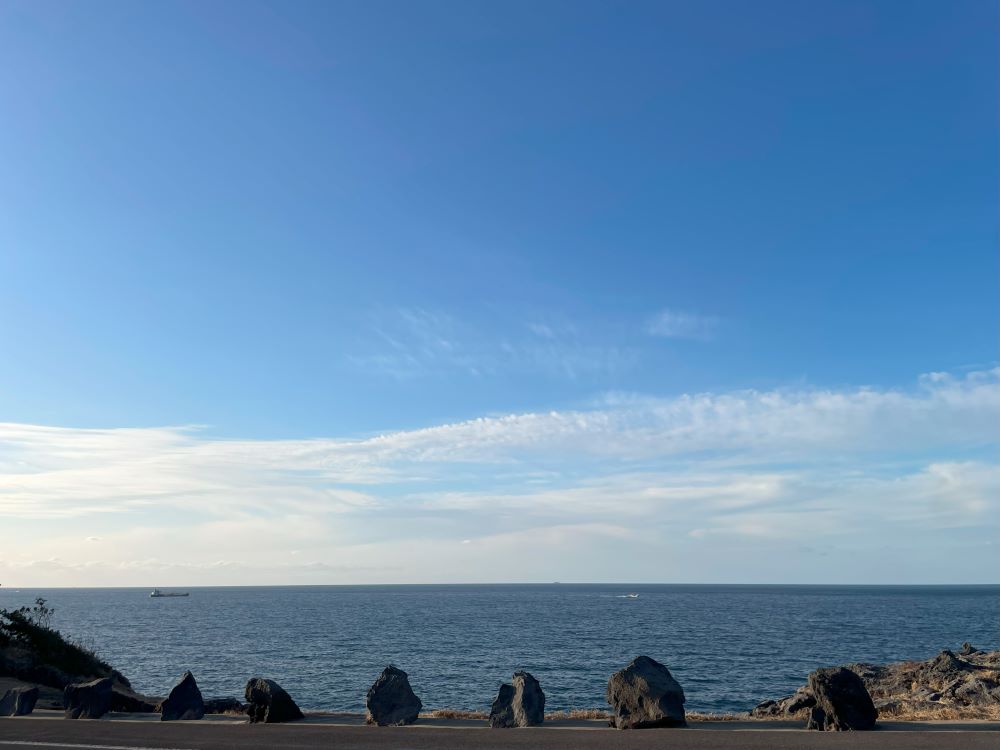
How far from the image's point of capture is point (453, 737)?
54.2ft

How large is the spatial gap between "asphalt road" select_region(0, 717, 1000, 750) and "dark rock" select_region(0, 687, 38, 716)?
97.6 inches

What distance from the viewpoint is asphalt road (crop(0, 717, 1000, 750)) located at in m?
14.6

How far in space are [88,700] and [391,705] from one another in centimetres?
904

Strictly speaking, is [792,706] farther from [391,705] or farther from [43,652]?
[43,652]

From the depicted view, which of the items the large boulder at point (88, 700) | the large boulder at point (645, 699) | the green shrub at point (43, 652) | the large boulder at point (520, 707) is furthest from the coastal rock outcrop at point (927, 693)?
the green shrub at point (43, 652)

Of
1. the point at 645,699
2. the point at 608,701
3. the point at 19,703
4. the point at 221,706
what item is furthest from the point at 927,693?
the point at 19,703

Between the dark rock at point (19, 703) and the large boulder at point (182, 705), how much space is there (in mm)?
4461

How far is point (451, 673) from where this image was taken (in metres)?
48.1

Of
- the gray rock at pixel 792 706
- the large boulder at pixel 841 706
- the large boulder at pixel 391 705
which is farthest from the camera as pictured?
the gray rock at pixel 792 706

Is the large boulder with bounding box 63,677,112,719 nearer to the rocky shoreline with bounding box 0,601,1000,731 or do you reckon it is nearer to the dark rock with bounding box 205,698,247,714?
the rocky shoreline with bounding box 0,601,1000,731

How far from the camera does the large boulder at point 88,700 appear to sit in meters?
20.7

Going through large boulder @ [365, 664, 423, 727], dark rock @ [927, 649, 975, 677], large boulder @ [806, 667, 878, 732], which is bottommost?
dark rock @ [927, 649, 975, 677]

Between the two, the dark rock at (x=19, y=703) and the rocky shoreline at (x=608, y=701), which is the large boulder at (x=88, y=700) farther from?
the dark rock at (x=19, y=703)

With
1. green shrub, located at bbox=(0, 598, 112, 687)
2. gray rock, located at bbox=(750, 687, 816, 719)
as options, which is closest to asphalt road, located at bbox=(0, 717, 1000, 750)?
gray rock, located at bbox=(750, 687, 816, 719)
